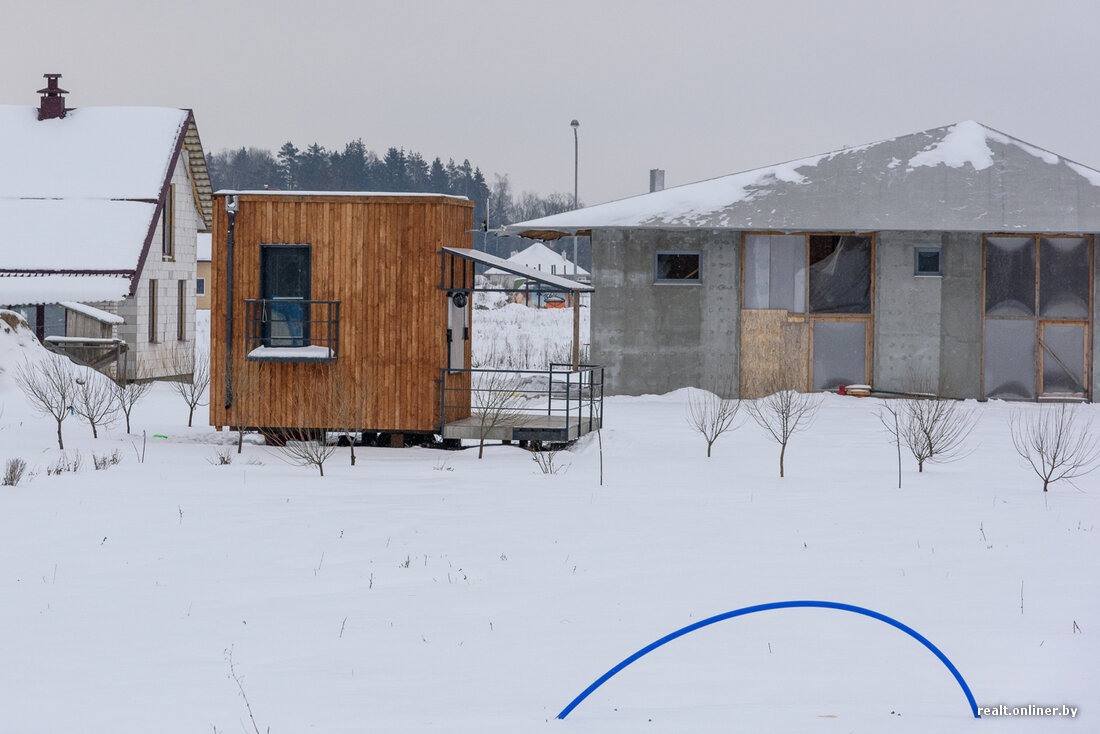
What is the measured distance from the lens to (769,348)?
23.2 m

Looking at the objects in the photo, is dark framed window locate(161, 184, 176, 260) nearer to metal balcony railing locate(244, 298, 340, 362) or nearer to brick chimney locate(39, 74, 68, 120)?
brick chimney locate(39, 74, 68, 120)

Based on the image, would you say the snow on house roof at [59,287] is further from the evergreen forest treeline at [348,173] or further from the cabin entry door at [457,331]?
the evergreen forest treeline at [348,173]

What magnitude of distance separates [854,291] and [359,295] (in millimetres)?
11666

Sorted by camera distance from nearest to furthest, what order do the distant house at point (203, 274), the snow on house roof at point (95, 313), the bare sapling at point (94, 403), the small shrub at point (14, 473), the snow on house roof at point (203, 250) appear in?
the small shrub at point (14, 473), the bare sapling at point (94, 403), the snow on house roof at point (95, 313), the distant house at point (203, 274), the snow on house roof at point (203, 250)

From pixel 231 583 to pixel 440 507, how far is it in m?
3.31

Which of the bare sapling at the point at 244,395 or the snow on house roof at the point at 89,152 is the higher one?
the snow on house roof at the point at 89,152

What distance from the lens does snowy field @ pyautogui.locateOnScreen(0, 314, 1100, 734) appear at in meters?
6.16

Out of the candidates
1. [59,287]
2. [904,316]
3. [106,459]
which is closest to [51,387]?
[106,459]

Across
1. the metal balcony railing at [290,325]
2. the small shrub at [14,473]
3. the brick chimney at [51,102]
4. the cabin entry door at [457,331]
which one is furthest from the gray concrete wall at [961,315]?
the brick chimney at [51,102]

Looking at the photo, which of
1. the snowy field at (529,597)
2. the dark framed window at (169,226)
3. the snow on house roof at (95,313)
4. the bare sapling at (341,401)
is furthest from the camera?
the dark framed window at (169,226)

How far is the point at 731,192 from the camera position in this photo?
78.8 ft

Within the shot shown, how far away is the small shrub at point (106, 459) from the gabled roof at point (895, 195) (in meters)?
9.49

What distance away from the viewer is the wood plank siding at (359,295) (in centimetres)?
1575

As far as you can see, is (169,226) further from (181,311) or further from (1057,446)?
(1057,446)
